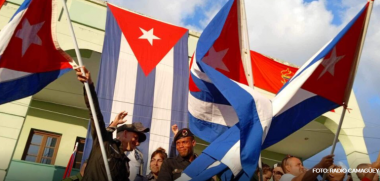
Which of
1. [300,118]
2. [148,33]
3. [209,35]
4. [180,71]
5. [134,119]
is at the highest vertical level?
[148,33]

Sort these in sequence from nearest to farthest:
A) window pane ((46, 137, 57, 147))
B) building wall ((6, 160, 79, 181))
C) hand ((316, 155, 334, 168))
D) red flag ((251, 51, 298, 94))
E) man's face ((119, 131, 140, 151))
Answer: hand ((316, 155, 334, 168)) → man's face ((119, 131, 140, 151)) → building wall ((6, 160, 79, 181)) → red flag ((251, 51, 298, 94)) → window pane ((46, 137, 57, 147))

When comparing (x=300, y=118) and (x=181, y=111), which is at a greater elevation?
(x=181, y=111)

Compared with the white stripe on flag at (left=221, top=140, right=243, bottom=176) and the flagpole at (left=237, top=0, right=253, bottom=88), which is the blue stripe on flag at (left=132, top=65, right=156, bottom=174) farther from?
the white stripe on flag at (left=221, top=140, right=243, bottom=176)

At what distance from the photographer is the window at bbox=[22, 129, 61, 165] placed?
9172mm

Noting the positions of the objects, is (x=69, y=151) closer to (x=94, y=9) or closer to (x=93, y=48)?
(x=93, y=48)

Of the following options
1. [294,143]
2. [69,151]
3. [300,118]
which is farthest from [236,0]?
[294,143]

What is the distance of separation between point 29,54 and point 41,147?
6.17m

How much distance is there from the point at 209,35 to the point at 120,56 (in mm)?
2234

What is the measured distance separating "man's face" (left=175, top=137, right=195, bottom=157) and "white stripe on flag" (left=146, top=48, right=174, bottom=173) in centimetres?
205

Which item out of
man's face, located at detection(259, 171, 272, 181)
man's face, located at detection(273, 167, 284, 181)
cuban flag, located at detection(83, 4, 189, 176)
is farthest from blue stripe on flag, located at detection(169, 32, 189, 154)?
man's face, located at detection(273, 167, 284, 181)

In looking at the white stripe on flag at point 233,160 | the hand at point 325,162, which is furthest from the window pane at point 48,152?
the hand at point 325,162

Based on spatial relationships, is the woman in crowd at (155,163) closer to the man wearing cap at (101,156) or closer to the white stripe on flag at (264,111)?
the man wearing cap at (101,156)

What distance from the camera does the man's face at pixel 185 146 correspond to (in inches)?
155

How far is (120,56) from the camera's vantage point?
6.69 m
